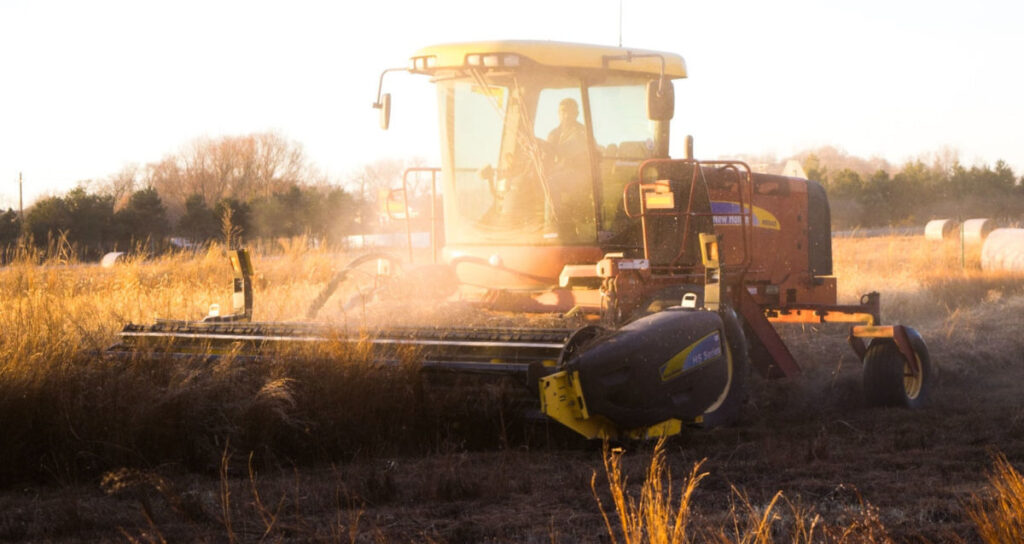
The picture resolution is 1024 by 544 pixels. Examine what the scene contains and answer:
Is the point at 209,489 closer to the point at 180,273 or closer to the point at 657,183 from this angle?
the point at 657,183

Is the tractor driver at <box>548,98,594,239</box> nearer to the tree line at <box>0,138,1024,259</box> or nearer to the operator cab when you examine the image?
the operator cab

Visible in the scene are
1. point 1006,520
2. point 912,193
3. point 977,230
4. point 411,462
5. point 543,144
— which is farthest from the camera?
point 912,193

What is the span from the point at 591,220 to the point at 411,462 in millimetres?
3266

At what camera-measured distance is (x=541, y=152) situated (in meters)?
8.91

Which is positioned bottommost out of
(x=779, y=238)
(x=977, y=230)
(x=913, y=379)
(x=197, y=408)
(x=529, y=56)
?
(x=913, y=379)

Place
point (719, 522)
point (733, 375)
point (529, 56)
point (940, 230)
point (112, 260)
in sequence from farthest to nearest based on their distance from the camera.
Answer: point (940, 230) → point (112, 260) → point (529, 56) → point (733, 375) → point (719, 522)

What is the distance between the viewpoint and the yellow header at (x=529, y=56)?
8.80 metres

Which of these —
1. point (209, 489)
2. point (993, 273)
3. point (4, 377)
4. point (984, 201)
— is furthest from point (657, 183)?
point (984, 201)

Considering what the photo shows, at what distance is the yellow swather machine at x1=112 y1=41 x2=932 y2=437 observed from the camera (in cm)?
802

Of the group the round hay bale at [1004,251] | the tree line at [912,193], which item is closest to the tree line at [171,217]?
the round hay bale at [1004,251]

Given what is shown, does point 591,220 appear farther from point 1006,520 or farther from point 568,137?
point 1006,520

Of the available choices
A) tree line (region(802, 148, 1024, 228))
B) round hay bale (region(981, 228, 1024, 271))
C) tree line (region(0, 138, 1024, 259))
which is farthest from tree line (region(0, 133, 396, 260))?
tree line (region(802, 148, 1024, 228))

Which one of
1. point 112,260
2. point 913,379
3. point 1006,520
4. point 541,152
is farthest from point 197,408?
point 112,260

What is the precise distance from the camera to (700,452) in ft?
21.6
